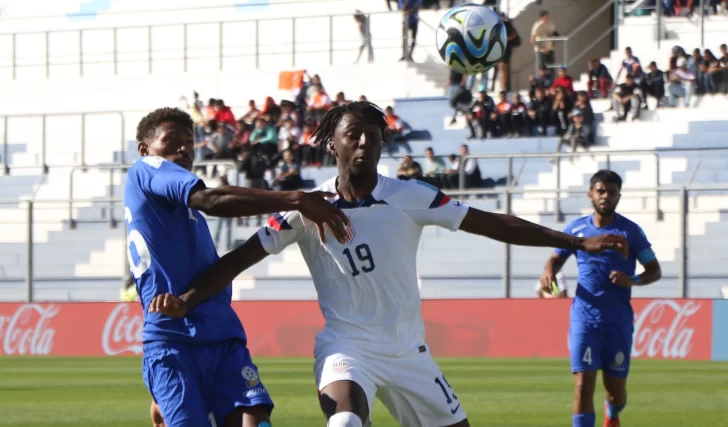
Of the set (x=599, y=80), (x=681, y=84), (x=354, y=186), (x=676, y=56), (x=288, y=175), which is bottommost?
(x=354, y=186)

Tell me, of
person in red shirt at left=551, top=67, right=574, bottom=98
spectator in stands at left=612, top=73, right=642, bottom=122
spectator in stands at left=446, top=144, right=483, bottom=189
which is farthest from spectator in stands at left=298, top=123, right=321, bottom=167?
spectator in stands at left=612, top=73, right=642, bottom=122

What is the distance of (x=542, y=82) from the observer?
1120 inches

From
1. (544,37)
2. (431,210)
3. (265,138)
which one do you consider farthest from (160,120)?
(544,37)

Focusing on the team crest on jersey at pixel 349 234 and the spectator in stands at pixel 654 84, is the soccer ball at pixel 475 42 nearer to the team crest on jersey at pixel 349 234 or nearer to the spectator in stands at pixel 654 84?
the spectator in stands at pixel 654 84

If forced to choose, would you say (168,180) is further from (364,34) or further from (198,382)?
(364,34)

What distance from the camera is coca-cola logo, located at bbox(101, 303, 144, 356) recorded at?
23016 millimetres

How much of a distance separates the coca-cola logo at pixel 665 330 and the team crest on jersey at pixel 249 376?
580 inches

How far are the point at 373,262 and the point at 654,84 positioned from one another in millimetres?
22039

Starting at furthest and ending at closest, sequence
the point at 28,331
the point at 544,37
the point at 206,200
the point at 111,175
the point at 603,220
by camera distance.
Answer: the point at 544,37, the point at 111,175, the point at 28,331, the point at 603,220, the point at 206,200

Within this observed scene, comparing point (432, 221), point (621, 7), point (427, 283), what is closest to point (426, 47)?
point (621, 7)

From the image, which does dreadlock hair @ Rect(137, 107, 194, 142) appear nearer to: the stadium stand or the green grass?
the green grass

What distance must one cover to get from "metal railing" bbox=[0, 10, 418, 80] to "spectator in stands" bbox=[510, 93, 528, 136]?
6.47 metres

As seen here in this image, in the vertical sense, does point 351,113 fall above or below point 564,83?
below

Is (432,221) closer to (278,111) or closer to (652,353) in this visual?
(652,353)
